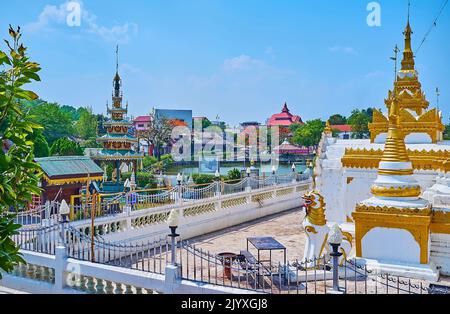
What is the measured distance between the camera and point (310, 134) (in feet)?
222

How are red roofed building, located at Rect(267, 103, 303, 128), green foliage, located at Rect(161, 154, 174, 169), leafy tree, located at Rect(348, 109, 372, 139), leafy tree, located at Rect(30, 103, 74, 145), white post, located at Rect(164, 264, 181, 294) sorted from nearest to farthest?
white post, located at Rect(164, 264, 181, 294) → green foliage, located at Rect(161, 154, 174, 169) → leafy tree, located at Rect(30, 103, 74, 145) → leafy tree, located at Rect(348, 109, 372, 139) → red roofed building, located at Rect(267, 103, 303, 128)

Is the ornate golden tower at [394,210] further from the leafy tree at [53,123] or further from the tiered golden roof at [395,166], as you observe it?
the leafy tree at [53,123]

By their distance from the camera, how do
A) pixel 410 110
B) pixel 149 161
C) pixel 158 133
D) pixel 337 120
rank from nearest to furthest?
pixel 410 110, pixel 149 161, pixel 158 133, pixel 337 120

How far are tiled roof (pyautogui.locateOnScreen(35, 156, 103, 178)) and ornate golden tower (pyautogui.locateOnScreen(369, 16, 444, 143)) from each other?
9.84m

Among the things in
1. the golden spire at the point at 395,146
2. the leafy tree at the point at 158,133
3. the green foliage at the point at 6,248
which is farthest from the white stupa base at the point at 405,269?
A: the leafy tree at the point at 158,133

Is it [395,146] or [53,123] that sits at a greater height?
[53,123]

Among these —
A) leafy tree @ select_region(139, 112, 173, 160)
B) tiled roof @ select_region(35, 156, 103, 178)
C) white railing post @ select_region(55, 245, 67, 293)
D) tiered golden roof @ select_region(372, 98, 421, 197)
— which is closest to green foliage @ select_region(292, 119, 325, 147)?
leafy tree @ select_region(139, 112, 173, 160)

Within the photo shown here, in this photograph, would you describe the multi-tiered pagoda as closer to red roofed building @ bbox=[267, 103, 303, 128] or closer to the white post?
the white post

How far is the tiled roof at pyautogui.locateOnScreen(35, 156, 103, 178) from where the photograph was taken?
544 inches

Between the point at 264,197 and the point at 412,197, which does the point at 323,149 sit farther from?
the point at 412,197

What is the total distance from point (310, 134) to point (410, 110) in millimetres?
52084

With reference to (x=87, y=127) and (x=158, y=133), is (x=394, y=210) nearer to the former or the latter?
(x=158, y=133)

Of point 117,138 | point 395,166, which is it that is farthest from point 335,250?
point 117,138
